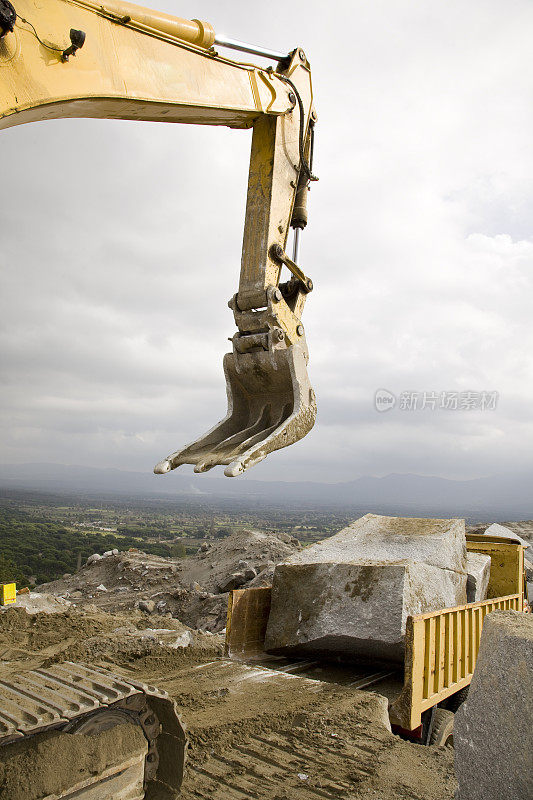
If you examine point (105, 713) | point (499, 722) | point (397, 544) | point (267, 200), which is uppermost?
point (267, 200)

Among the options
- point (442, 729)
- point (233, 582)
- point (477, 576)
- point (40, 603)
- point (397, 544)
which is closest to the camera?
A: point (442, 729)

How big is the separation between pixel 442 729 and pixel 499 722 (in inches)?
130

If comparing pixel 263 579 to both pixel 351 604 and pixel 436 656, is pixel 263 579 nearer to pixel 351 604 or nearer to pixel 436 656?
pixel 351 604

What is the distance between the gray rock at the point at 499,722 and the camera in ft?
6.87

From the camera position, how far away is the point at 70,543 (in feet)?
94.5

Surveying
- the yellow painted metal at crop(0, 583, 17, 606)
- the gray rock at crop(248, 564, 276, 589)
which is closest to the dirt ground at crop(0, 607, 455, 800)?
the yellow painted metal at crop(0, 583, 17, 606)

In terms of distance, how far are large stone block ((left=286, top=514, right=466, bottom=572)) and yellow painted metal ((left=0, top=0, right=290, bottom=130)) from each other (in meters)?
4.47

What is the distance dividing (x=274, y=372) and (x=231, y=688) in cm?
282

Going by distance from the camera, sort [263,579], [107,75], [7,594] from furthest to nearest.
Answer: [263,579] → [7,594] → [107,75]

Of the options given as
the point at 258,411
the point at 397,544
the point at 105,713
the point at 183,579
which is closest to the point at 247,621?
the point at 397,544

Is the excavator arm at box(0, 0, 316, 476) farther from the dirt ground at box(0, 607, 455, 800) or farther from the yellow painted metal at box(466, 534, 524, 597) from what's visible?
the yellow painted metal at box(466, 534, 524, 597)

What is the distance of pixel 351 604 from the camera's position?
208 inches

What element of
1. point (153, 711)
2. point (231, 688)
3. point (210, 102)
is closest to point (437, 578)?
point (231, 688)

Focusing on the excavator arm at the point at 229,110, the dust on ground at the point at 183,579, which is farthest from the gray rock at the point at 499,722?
the dust on ground at the point at 183,579
